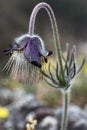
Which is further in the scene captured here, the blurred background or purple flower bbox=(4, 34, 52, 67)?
the blurred background

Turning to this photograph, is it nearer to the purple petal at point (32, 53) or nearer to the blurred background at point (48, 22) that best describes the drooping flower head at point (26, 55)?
the purple petal at point (32, 53)

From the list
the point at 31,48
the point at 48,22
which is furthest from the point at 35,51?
the point at 48,22

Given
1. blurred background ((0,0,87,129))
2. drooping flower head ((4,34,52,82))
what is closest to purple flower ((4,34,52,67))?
drooping flower head ((4,34,52,82))

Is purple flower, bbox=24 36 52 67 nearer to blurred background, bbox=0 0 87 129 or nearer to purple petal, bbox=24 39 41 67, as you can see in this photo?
purple petal, bbox=24 39 41 67

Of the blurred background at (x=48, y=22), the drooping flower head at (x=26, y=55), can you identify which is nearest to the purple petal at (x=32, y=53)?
the drooping flower head at (x=26, y=55)

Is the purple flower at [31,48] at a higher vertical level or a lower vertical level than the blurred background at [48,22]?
→ lower

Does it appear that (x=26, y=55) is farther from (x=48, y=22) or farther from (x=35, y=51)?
(x=48, y=22)

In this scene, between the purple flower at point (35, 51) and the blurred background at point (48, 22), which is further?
the blurred background at point (48, 22)
